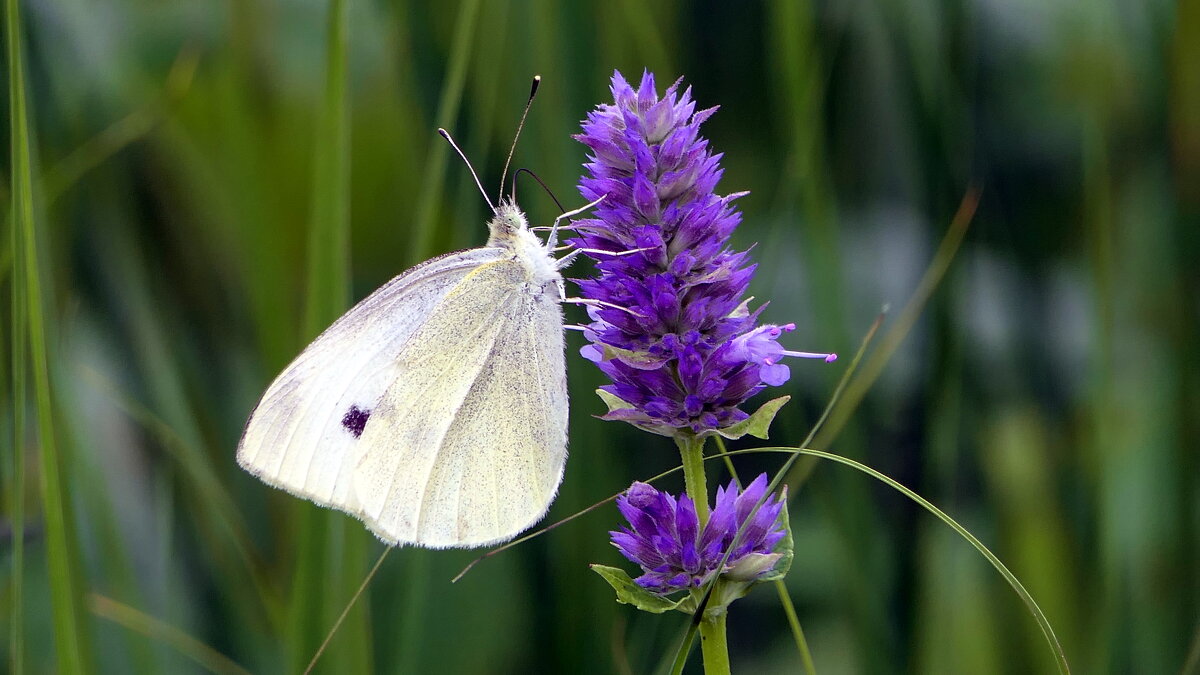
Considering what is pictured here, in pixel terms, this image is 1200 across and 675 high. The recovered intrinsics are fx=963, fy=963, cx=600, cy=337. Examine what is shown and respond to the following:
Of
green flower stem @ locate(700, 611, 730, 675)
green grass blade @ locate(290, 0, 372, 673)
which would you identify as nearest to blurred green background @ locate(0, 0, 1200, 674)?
green grass blade @ locate(290, 0, 372, 673)

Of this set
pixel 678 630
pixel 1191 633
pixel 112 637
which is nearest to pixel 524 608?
pixel 678 630

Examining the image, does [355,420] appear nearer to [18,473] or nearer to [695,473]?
[18,473]

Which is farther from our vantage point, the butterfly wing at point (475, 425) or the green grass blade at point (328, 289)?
the butterfly wing at point (475, 425)

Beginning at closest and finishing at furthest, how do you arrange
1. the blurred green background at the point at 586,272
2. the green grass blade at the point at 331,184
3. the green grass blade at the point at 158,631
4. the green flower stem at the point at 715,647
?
1. the green flower stem at the point at 715,647
2. the green grass blade at the point at 331,184
3. the blurred green background at the point at 586,272
4. the green grass blade at the point at 158,631

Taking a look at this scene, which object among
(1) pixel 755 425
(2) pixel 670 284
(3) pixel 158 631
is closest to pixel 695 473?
(1) pixel 755 425

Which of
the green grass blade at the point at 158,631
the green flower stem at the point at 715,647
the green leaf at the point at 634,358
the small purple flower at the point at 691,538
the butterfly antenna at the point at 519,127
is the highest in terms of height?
the butterfly antenna at the point at 519,127

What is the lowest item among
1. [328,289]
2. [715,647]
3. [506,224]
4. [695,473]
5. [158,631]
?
[158,631]

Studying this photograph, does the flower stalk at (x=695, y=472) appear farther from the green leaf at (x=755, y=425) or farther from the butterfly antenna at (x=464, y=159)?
A: the butterfly antenna at (x=464, y=159)

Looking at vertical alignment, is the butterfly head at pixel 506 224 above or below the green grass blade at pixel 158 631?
above

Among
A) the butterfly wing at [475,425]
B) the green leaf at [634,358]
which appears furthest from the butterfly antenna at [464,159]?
the green leaf at [634,358]

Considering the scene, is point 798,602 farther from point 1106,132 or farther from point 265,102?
point 265,102
